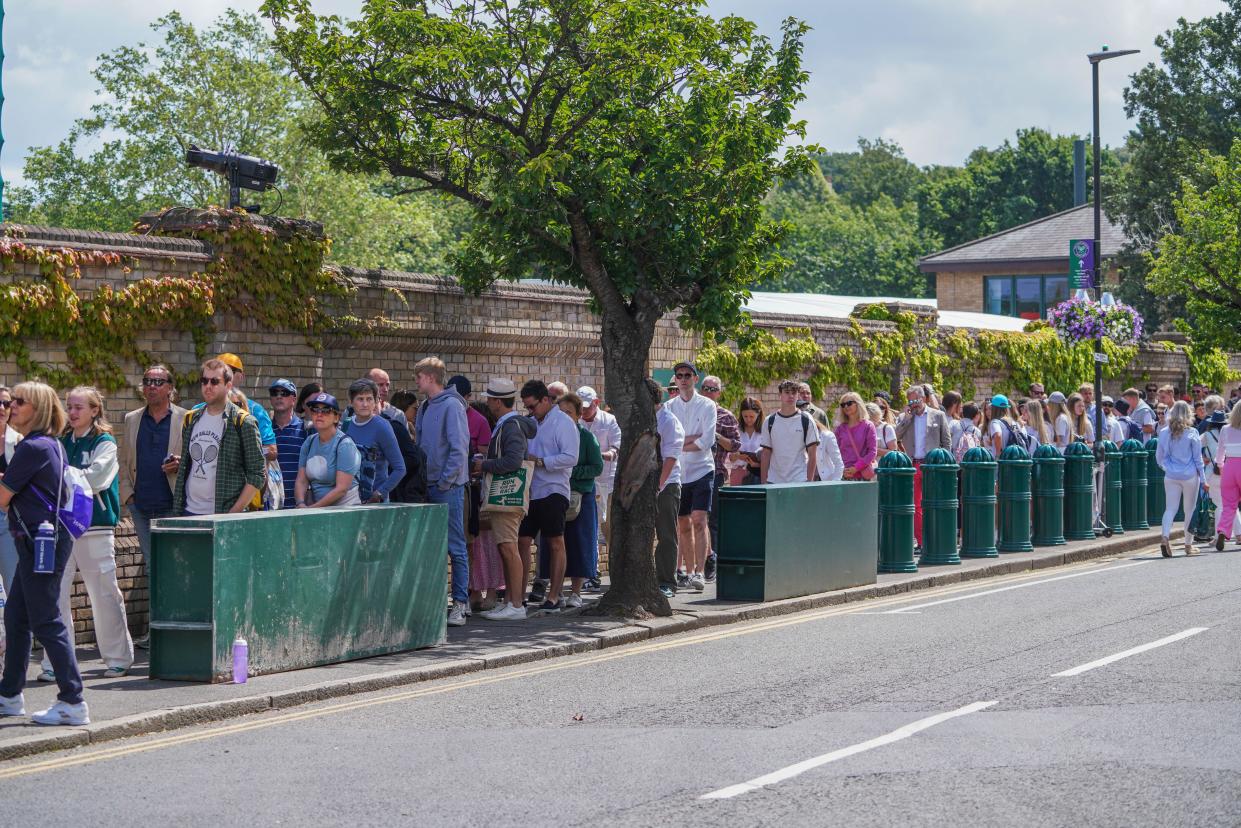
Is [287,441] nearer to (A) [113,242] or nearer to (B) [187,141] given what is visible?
(A) [113,242]

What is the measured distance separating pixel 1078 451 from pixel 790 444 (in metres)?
6.63

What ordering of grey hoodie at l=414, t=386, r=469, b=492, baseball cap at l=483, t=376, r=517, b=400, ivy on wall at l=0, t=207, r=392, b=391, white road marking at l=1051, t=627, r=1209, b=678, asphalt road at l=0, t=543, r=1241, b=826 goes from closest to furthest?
asphalt road at l=0, t=543, r=1241, b=826, white road marking at l=1051, t=627, r=1209, b=678, ivy on wall at l=0, t=207, r=392, b=391, grey hoodie at l=414, t=386, r=469, b=492, baseball cap at l=483, t=376, r=517, b=400

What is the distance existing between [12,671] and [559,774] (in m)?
3.30

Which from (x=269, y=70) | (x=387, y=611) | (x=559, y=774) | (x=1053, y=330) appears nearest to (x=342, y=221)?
(x=269, y=70)

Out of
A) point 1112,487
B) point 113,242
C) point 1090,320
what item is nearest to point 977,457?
point 1112,487

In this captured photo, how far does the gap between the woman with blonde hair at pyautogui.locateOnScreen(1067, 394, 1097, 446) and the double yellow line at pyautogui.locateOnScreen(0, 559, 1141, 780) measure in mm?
5552

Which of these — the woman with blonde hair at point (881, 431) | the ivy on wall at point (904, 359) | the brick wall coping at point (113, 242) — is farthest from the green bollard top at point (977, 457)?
the brick wall coping at point (113, 242)

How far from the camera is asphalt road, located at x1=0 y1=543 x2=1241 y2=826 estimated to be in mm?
6867

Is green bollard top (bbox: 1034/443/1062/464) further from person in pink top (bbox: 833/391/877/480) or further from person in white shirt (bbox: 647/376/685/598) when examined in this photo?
person in white shirt (bbox: 647/376/685/598)

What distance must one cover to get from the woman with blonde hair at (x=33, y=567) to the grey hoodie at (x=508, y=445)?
15.3ft

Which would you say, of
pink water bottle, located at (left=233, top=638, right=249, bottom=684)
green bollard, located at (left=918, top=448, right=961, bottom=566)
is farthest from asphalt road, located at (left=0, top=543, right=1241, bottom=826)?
green bollard, located at (left=918, top=448, right=961, bottom=566)

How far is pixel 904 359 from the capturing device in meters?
24.2

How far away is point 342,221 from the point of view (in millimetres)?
50250

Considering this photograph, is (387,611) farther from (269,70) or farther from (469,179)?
(269,70)
